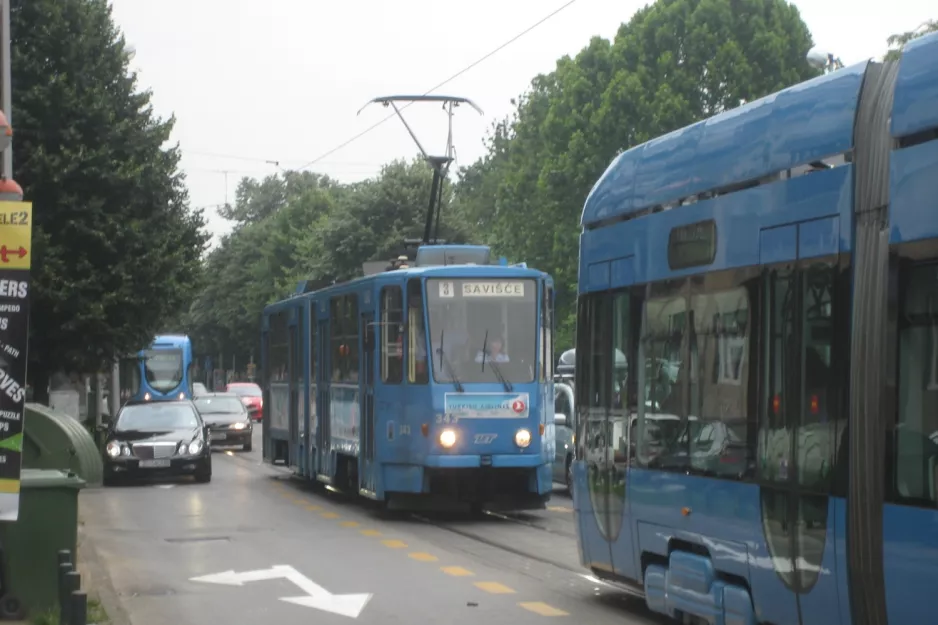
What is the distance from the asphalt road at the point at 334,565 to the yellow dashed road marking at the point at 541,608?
0.6 inches

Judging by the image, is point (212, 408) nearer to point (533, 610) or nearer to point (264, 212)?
point (533, 610)

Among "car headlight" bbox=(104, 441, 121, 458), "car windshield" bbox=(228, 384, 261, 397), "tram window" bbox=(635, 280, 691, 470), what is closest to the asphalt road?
"tram window" bbox=(635, 280, 691, 470)

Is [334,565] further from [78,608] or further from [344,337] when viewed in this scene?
[344,337]

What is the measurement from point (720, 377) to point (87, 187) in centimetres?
2233

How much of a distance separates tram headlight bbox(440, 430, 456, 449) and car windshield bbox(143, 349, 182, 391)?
130 ft

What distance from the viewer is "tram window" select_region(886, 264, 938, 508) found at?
6656 millimetres

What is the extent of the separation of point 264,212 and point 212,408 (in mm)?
85221

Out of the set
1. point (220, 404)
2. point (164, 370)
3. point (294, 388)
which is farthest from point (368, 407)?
point (164, 370)

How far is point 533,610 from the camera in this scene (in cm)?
1144

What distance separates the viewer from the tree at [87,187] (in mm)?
28734

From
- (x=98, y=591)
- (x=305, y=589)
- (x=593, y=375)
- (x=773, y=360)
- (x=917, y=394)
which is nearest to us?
(x=917, y=394)

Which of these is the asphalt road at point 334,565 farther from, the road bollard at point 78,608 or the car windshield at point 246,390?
the car windshield at point 246,390

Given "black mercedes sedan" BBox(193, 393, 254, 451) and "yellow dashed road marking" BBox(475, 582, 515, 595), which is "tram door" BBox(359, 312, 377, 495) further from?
"black mercedes sedan" BBox(193, 393, 254, 451)

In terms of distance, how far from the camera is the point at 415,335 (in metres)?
18.8
